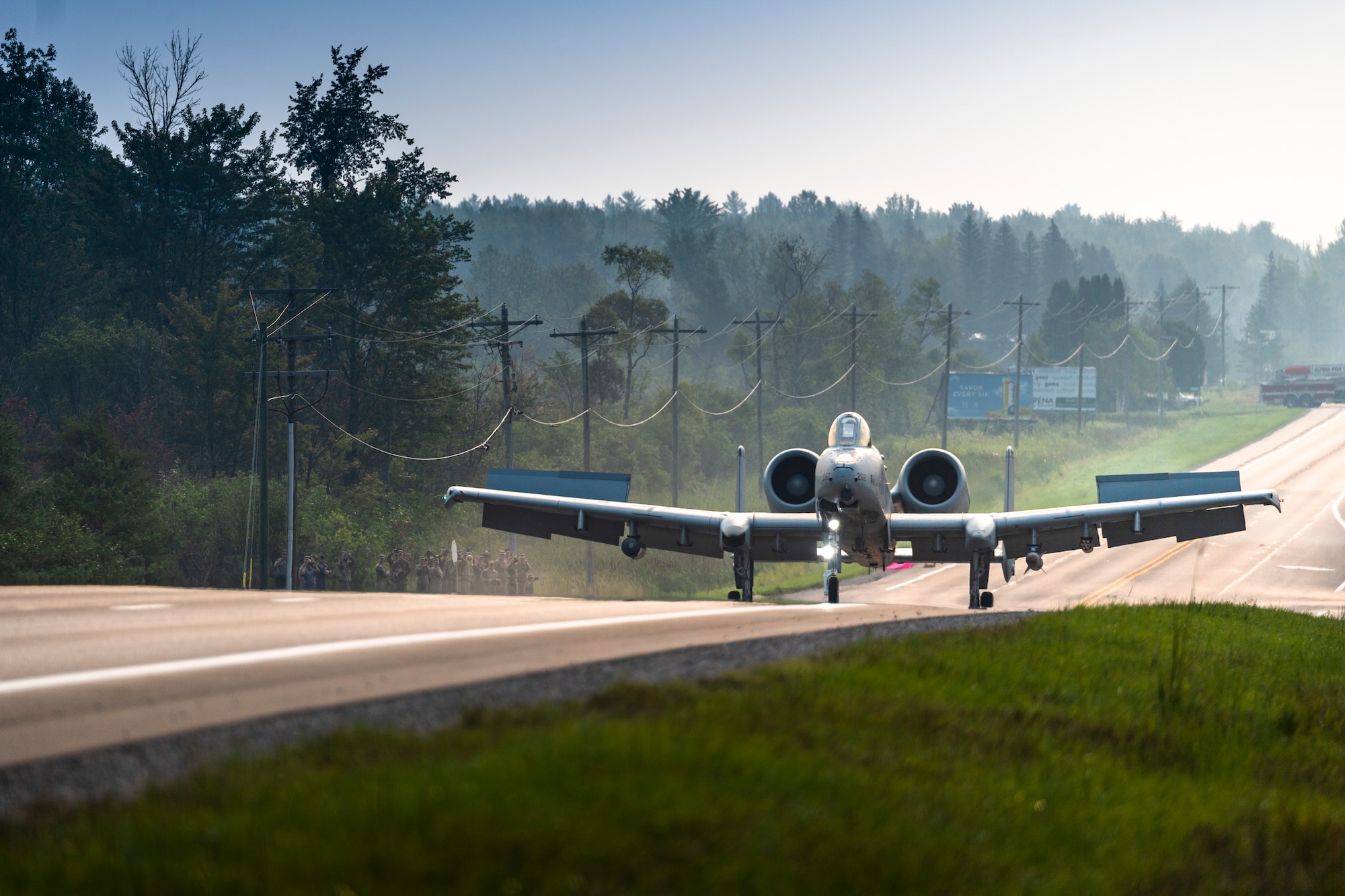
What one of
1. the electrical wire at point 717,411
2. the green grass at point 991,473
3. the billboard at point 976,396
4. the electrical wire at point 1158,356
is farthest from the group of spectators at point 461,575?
the electrical wire at point 1158,356

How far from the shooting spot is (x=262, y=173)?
73.3m

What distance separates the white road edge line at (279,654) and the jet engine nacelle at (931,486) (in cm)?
1761

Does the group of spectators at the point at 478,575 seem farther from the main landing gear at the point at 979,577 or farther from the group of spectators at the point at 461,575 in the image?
the main landing gear at the point at 979,577

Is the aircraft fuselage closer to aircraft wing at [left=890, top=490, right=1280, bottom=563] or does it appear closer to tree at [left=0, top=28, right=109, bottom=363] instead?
aircraft wing at [left=890, top=490, right=1280, bottom=563]

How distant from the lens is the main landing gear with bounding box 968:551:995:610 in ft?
90.7

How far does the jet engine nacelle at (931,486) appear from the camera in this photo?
94.3 ft

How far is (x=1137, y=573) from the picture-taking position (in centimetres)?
5522

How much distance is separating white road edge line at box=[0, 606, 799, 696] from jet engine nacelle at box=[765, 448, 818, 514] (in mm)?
16567

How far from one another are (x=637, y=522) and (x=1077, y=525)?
11.1 metres

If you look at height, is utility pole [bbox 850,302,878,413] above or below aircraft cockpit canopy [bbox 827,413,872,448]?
above

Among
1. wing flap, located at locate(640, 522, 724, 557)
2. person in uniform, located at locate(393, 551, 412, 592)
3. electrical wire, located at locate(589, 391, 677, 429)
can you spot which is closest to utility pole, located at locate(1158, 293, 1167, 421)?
electrical wire, located at locate(589, 391, 677, 429)

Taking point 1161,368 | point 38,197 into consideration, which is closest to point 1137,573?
point 38,197

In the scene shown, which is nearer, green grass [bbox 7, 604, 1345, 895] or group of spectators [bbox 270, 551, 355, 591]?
green grass [bbox 7, 604, 1345, 895]

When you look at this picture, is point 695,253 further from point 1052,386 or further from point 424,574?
point 424,574
